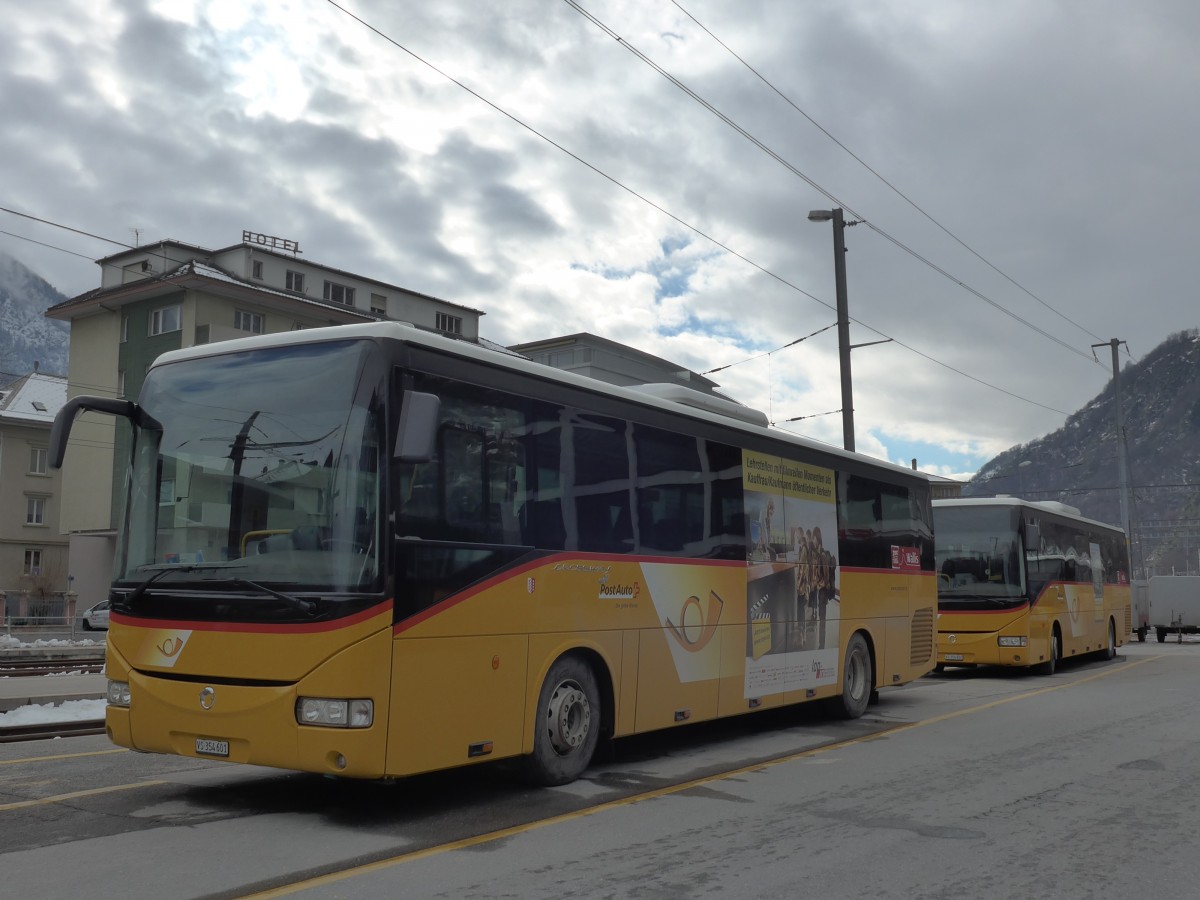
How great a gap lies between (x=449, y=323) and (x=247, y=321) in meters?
12.9

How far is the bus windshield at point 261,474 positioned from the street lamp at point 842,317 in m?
15.1

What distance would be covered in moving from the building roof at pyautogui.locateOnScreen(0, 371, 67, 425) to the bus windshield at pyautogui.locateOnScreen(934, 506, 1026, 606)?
50.2 metres

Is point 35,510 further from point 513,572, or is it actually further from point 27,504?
point 513,572

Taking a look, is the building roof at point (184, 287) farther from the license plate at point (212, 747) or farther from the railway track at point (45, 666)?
the license plate at point (212, 747)

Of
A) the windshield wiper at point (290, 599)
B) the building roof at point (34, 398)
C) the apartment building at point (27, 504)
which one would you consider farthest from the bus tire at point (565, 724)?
the building roof at point (34, 398)

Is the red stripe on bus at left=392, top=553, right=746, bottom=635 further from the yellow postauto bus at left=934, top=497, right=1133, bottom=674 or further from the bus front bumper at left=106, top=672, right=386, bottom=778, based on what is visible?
the yellow postauto bus at left=934, top=497, right=1133, bottom=674

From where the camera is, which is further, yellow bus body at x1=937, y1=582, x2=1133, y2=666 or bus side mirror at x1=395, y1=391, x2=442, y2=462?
yellow bus body at x1=937, y1=582, x2=1133, y2=666

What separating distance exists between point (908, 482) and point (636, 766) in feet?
25.1

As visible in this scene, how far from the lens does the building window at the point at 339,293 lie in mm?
54097

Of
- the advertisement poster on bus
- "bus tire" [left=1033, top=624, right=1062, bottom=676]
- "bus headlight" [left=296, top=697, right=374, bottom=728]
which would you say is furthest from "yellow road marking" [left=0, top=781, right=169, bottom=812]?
"bus tire" [left=1033, top=624, right=1062, bottom=676]

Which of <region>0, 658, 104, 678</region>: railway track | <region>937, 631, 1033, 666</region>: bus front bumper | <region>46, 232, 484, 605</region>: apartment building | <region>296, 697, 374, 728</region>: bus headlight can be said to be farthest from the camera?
<region>46, 232, 484, 605</region>: apartment building

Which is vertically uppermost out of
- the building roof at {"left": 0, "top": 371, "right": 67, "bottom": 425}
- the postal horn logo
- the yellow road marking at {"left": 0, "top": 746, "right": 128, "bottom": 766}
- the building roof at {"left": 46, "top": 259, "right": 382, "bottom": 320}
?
the building roof at {"left": 46, "top": 259, "right": 382, "bottom": 320}

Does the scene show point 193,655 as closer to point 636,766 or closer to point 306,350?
point 306,350

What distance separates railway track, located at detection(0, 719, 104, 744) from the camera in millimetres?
11141
